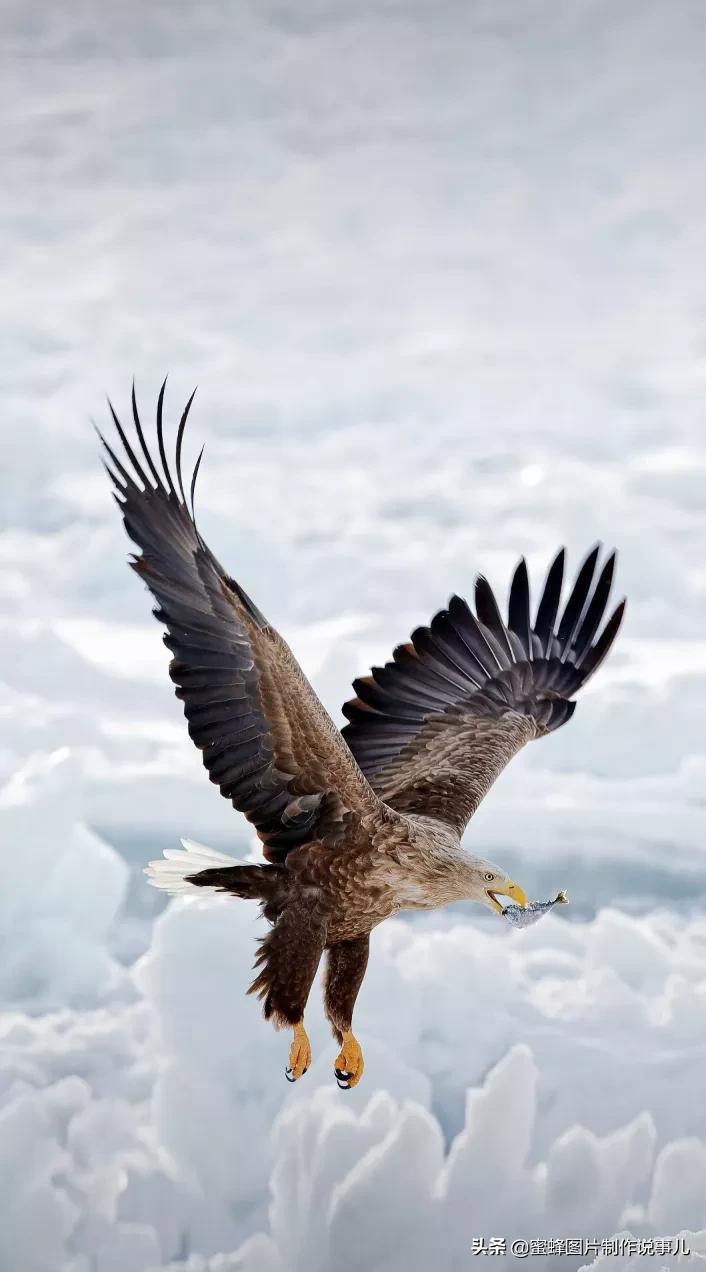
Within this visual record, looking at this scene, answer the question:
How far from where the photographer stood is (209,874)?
17.7 feet

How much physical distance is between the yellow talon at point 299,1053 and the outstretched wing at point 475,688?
1.40 meters

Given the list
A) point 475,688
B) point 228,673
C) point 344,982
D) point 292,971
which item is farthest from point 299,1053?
point 475,688

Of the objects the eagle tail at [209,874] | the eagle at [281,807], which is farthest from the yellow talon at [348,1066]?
the eagle tail at [209,874]

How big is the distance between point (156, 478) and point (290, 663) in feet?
2.71

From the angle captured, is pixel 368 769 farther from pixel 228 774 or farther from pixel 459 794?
pixel 228 774

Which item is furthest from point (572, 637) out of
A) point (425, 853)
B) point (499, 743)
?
point (425, 853)

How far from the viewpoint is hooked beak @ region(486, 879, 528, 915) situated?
5.02 metres

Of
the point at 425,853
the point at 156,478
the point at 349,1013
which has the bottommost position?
the point at 349,1013

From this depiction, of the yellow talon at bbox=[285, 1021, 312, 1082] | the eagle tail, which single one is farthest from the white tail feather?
the yellow talon at bbox=[285, 1021, 312, 1082]

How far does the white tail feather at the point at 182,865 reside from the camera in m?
5.53

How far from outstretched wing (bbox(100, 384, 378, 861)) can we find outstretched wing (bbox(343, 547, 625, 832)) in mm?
1040

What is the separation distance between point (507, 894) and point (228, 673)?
128 cm

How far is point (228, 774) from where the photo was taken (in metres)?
5.16

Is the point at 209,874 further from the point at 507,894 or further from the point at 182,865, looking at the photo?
the point at 507,894
